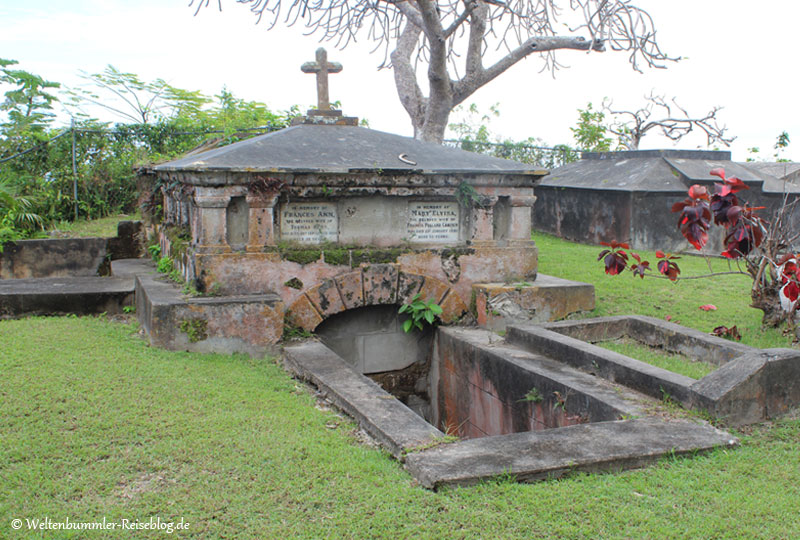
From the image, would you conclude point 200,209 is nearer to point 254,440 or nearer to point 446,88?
point 254,440

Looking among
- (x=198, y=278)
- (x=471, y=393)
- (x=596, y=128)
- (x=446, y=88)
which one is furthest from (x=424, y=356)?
(x=596, y=128)

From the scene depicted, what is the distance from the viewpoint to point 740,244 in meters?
5.64

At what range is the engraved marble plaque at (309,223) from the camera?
616 cm

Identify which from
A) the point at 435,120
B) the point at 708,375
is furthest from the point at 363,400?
the point at 435,120

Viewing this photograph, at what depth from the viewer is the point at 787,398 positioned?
14.2 ft

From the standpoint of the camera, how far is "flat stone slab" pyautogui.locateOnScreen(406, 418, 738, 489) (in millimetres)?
3293

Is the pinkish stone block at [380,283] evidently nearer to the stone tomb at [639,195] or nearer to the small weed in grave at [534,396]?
the small weed in grave at [534,396]

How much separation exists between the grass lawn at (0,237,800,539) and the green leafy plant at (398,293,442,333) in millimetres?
1755

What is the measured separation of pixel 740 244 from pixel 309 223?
368 cm

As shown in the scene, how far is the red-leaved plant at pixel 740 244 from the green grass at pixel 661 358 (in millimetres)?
661

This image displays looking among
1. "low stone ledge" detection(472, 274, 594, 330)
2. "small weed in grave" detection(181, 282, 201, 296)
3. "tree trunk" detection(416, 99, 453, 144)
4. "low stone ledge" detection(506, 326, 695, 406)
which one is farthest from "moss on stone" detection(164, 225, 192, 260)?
"tree trunk" detection(416, 99, 453, 144)

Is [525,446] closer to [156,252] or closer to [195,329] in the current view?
[195,329]

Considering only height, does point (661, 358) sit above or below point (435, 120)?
below

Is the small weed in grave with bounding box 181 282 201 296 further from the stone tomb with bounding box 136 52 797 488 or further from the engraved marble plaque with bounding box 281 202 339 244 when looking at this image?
the engraved marble plaque with bounding box 281 202 339 244
